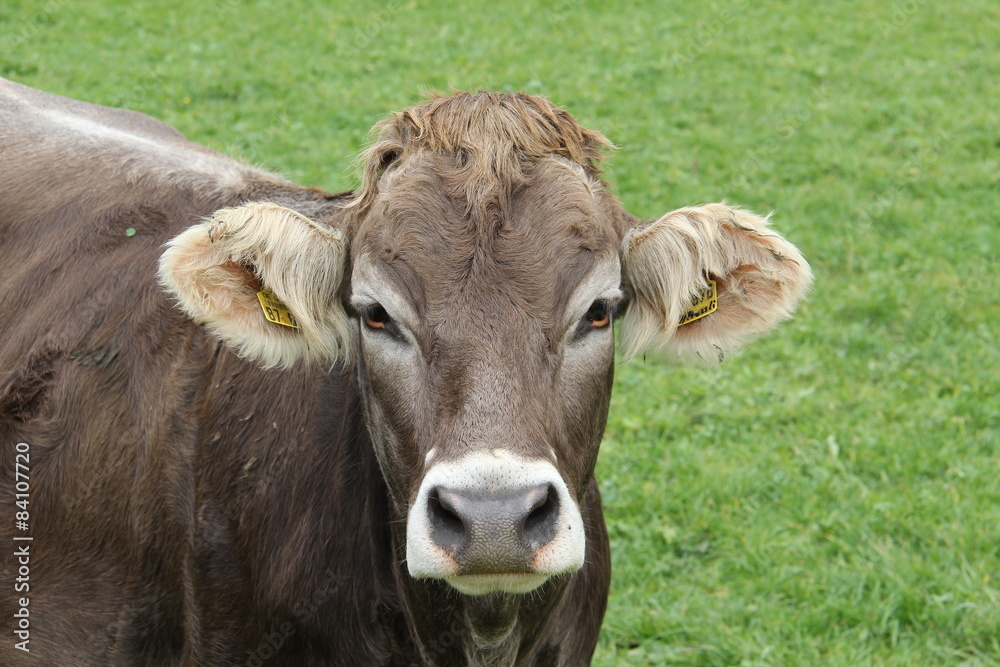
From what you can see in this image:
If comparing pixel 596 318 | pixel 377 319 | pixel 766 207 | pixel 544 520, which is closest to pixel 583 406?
pixel 596 318

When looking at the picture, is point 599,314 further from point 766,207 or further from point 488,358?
point 766,207

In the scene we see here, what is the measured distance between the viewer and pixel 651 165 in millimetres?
10164

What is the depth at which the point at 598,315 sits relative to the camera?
3154mm

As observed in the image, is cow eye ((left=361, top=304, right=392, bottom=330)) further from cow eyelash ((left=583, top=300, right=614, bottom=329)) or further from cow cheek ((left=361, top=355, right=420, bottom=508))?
cow eyelash ((left=583, top=300, right=614, bottom=329))

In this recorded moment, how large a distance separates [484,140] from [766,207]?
6.70 metres

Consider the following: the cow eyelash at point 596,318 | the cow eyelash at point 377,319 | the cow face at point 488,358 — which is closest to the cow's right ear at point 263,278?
the cow face at point 488,358

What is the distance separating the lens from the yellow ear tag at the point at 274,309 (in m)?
3.38

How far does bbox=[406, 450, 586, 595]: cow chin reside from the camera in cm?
255

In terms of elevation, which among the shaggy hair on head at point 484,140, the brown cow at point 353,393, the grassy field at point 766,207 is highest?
the shaggy hair on head at point 484,140

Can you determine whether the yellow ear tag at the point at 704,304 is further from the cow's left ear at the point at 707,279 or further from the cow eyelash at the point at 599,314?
the cow eyelash at the point at 599,314

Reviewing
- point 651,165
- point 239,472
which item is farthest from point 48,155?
point 651,165

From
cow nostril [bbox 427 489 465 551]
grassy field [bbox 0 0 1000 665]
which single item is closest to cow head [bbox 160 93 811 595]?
cow nostril [bbox 427 489 465 551]

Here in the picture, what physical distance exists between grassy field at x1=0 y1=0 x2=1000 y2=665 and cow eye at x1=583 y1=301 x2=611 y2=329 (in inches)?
28.9

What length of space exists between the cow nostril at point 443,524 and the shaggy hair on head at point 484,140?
914mm
